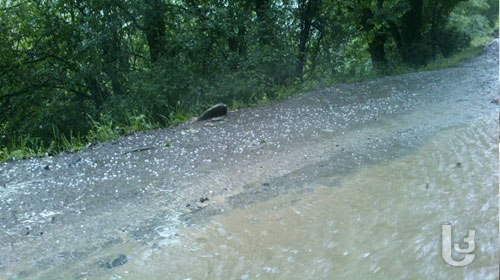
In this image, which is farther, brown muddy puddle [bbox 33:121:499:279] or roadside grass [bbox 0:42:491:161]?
roadside grass [bbox 0:42:491:161]

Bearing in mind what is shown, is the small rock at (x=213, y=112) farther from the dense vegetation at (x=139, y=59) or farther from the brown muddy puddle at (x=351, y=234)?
the brown muddy puddle at (x=351, y=234)

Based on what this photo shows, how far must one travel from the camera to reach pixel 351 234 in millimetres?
2828

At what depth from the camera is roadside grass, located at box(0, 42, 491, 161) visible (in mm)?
6438

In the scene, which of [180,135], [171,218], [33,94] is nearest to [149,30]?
[33,94]

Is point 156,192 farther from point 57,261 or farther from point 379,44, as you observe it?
point 379,44

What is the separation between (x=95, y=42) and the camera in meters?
9.20

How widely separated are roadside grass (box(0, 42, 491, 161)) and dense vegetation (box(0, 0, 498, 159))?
0.26 feet

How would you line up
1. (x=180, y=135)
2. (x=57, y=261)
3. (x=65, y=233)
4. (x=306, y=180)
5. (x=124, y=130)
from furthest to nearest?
(x=124, y=130) < (x=180, y=135) < (x=306, y=180) < (x=65, y=233) < (x=57, y=261)

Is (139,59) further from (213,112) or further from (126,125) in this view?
(213,112)

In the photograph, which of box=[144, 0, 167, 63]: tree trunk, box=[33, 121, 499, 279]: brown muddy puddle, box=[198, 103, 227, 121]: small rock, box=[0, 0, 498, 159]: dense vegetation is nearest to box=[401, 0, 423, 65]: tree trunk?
box=[0, 0, 498, 159]: dense vegetation

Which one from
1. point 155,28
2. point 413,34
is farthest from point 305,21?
point 413,34

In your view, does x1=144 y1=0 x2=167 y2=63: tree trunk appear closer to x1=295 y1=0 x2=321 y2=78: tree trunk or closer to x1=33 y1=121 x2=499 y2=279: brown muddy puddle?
x1=295 y1=0 x2=321 y2=78: tree trunk

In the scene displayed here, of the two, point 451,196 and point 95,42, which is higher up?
point 95,42

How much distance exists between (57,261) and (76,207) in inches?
40.3
